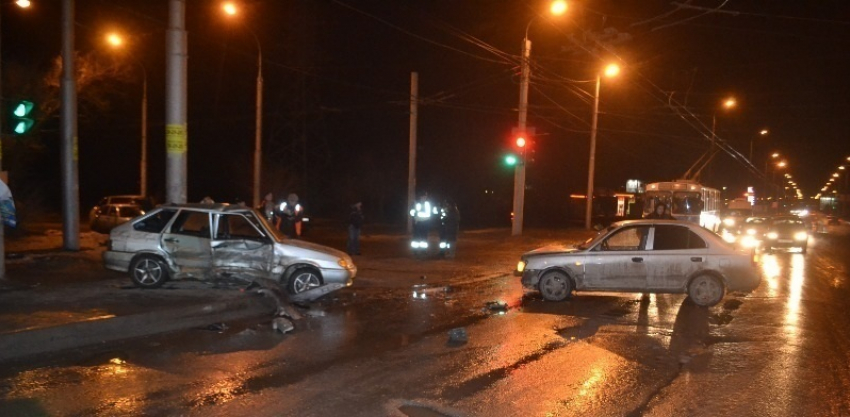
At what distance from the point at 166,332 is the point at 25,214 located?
21.4 meters

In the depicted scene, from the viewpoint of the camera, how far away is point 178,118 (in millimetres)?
12609

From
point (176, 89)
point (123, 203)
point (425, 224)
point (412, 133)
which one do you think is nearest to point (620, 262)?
point (176, 89)

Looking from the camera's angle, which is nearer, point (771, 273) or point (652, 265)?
point (652, 265)

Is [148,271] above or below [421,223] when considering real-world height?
below

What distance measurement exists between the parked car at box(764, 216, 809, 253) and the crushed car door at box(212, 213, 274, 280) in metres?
21.2

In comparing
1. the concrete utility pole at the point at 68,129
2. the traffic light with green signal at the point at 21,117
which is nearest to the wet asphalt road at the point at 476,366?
the traffic light with green signal at the point at 21,117

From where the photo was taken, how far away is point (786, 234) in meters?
26.7

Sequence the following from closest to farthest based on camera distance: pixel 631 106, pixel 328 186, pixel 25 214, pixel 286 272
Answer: pixel 286 272
pixel 25 214
pixel 631 106
pixel 328 186

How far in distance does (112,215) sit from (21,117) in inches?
678

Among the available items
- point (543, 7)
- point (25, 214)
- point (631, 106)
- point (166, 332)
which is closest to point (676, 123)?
point (631, 106)

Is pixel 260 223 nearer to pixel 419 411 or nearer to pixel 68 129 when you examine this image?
pixel 419 411

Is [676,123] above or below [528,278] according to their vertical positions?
above

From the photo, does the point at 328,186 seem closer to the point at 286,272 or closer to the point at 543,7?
the point at 543,7

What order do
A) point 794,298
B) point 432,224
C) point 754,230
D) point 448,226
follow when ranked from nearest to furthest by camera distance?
point 794,298 < point 448,226 < point 432,224 < point 754,230
